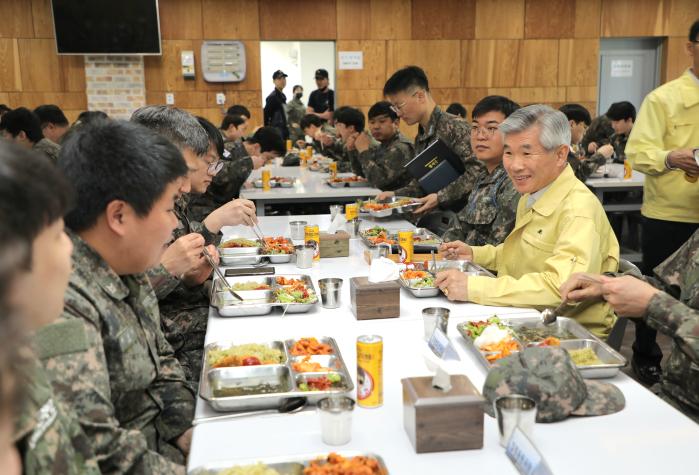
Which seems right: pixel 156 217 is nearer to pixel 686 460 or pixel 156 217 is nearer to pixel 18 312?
pixel 18 312

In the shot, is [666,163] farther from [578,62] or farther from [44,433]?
[578,62]

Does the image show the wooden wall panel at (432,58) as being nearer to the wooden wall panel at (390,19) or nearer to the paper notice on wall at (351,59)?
the wooden wall panel at (390,19)

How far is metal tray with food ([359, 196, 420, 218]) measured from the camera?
13.6 ft

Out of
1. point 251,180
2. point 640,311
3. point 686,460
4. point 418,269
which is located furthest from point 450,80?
point 686,460

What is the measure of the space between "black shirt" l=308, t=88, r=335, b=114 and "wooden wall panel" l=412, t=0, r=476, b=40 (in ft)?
5.07

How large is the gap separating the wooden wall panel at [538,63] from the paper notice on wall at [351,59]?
246cm

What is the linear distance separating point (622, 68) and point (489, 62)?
223 cm

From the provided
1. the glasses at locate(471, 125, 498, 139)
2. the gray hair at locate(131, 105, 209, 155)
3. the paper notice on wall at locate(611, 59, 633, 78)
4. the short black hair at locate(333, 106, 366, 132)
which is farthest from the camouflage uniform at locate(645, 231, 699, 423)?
the paper notice on wall at locate(611, 59, 633, 78)

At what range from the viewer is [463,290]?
236 centimetres

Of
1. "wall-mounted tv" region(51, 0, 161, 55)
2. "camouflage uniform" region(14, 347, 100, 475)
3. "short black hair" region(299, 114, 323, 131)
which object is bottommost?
"camouflage uniform" region(14, 347, 100, 475)

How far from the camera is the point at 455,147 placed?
4.44m

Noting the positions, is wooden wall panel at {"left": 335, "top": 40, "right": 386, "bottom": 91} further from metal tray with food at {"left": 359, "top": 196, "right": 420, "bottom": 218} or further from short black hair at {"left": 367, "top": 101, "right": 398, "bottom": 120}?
metal tray with food at {"left": 359, "top": 196, "right": 420, "bottom": 218}

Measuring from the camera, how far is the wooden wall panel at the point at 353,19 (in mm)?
9539

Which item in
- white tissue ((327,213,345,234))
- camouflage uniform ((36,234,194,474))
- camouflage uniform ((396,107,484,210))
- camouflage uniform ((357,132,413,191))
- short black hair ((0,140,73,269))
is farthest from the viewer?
camouflage uniform ((357,132,413,191))
